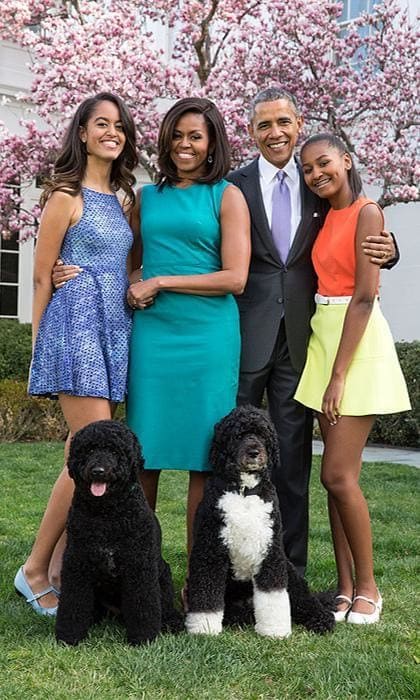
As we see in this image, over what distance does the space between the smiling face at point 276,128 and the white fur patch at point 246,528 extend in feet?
5.21

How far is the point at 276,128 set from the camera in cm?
399

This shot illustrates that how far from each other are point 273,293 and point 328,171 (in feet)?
1.94

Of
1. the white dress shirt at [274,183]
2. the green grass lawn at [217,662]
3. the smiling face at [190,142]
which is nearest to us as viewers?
the green grass lawn at [217,662]

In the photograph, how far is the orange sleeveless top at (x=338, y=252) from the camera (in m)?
3.77

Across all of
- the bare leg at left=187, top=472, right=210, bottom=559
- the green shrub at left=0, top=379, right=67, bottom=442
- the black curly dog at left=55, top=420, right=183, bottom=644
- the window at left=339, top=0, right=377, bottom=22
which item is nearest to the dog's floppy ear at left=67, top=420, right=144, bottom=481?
the black curly dog at left=55, top=420, right=183, bottom=644

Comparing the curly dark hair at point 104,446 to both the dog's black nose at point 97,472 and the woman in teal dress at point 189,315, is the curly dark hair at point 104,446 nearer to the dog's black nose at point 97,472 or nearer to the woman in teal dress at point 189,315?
the dog's black nose at point 97,472

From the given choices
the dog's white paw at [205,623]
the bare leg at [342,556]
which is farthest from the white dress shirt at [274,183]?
the dog's white paw at [205,623]

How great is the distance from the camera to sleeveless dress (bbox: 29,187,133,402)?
3650 millimetres

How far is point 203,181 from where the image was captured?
3.82 metres

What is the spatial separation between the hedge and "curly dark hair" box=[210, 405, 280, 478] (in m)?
6.66

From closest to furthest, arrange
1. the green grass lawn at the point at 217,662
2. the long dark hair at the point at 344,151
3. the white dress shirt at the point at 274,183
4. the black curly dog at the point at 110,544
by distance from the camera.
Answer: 1. the green grass lawn at the point at 217,662
2. the black curly dog at the point at 110,544
3. the long dark hair at the point at 344,151
4. the white dress shirt at the point at 274,183

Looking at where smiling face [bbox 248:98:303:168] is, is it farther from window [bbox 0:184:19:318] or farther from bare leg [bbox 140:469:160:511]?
window [bbox 0:184:19:318]

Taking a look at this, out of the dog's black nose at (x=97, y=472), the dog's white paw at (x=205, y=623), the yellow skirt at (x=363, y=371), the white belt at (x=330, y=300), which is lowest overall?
the dog's white paw at (x=205, y=623)

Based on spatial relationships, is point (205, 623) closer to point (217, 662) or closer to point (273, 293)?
point (217, 662)
